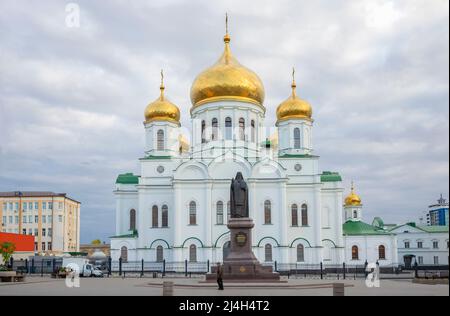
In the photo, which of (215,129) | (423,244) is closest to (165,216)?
(215,129)

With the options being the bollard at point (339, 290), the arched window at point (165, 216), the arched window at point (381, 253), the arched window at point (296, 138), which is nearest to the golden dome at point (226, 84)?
the arched window at point (296, 138)

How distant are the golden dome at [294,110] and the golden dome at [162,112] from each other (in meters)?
9.33

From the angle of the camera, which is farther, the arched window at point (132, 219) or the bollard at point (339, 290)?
the arched window at point (132, 219)

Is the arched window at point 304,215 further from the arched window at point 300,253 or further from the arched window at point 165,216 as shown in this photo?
the arched window at point 165,216

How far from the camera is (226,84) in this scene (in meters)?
46.3

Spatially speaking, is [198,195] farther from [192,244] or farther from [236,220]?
[236,220]

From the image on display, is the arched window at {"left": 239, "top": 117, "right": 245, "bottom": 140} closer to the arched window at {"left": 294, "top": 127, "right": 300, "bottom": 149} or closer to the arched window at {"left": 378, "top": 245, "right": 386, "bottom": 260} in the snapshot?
the arched window at {"left": 294, "top": 127, "right": 300, "bottom": 149}

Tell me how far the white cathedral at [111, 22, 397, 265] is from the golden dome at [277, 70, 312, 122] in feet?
0.29

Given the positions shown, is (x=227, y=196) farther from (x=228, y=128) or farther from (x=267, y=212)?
(x=228, y=128)

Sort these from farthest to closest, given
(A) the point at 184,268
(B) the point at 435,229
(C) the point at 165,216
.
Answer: (B) the point at 435,229, (C) the point at 165,216, (A) the point at 184,268

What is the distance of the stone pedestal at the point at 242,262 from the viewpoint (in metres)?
26.1

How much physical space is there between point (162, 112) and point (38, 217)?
3297cm
